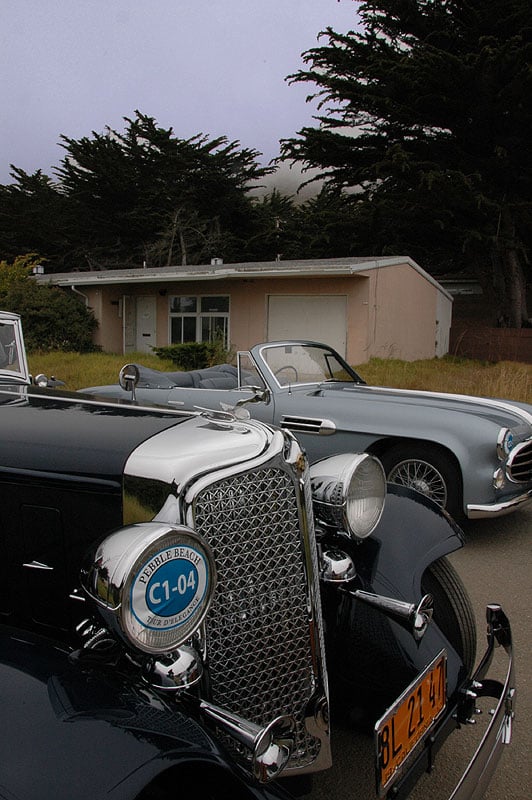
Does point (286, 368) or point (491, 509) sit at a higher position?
point (286, 368)

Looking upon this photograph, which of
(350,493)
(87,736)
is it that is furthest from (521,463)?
(87,736)

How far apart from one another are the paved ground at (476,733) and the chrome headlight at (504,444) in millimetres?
664

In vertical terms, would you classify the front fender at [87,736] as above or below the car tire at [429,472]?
above

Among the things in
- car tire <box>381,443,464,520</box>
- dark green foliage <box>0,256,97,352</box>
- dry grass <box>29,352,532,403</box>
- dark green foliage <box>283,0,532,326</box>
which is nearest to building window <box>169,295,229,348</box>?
dry grass <box>29,352,532,403</box>

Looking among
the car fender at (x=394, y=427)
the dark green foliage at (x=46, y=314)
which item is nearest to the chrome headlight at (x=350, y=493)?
the car fender at (x=394, y=427)

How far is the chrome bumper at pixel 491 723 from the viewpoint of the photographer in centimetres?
160

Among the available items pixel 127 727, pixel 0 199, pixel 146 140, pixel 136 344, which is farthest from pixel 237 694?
pixel 0 199

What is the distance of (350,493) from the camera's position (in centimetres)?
201

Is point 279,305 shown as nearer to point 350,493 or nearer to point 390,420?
point 390,420

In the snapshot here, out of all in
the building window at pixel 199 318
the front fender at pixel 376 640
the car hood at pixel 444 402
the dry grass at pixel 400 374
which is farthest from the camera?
the building window at pixel 199 318

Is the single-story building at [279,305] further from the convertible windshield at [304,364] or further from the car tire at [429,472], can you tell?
the car tire at [429,472]

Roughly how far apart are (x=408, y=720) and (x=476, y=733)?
35.5 inches

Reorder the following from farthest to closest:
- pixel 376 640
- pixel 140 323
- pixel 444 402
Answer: pixel 140 323
pixel 444 402
pixel 376 640

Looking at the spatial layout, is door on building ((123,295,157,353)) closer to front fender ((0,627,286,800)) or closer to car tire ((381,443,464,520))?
car tire ((381,443,464,520))
